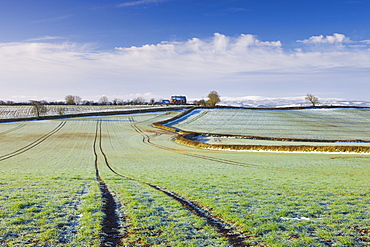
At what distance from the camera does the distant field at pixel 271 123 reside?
66000mm

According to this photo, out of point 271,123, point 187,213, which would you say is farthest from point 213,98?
point 187,213

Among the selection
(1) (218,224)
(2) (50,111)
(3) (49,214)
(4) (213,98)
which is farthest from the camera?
(4) (213,98)

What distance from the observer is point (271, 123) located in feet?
255

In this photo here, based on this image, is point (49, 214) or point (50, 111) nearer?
point (49, 214)

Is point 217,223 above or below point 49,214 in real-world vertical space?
below

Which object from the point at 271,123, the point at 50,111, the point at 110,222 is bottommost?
the point at 271,123

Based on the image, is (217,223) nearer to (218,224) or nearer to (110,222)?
(218,224)

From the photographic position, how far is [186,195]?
13.0 metres

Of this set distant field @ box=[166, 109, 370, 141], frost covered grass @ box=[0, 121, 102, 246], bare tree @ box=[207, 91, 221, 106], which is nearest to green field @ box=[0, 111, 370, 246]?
frost covered grass @ box=[0, 121, 102, 246]

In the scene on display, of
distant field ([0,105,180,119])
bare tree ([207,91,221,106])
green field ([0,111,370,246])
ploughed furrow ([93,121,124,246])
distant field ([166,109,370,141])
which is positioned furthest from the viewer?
bare tree ([207,91,221,106])

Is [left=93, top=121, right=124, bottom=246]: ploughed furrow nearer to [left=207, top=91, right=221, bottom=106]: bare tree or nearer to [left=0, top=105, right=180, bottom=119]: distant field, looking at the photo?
[left=0, top=105, right=180, bottom=119]: distant field

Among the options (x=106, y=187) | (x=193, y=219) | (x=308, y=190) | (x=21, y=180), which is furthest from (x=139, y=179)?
(x=308, y=190)

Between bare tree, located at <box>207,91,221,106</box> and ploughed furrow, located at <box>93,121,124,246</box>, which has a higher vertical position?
bare tree, located at <box>207,91,221,106</box>

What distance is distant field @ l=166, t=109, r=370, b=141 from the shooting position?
6600 centimetres
